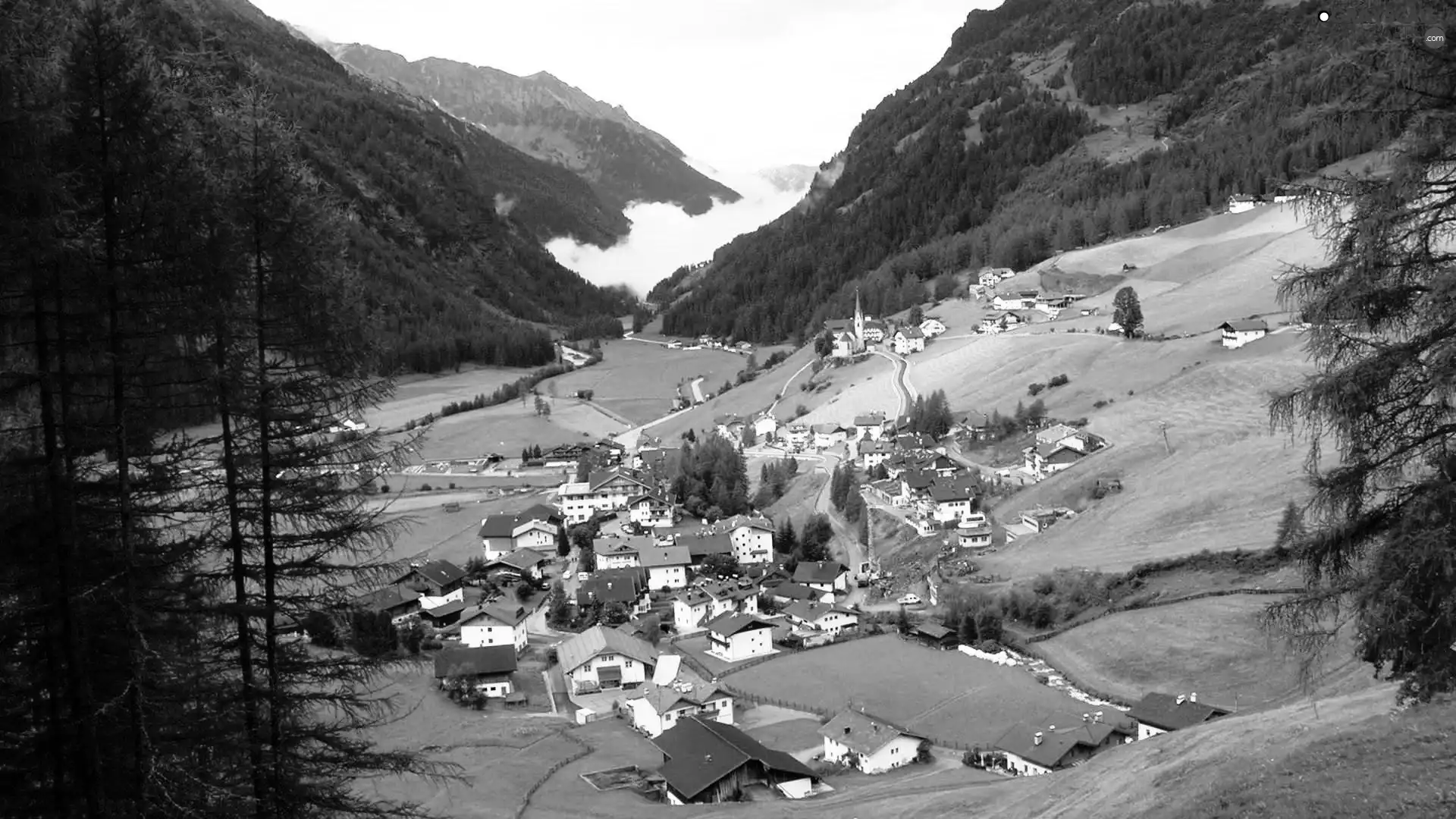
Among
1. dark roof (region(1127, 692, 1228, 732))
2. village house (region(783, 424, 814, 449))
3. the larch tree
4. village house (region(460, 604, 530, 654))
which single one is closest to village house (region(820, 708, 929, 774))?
dark roof (region(1127, 692, 1228, 732))

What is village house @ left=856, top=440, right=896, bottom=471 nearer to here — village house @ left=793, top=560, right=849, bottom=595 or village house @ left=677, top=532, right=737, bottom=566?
village house @ left=677, top=532, right=737, bottom=566

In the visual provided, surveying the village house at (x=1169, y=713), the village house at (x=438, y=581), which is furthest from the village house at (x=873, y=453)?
the village house at (x=1169, y=713)

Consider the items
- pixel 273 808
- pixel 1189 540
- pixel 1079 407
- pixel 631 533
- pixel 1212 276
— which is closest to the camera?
pixel 273 808

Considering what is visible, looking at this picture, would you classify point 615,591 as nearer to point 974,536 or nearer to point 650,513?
point 650,513

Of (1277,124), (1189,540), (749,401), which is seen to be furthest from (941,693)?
(1277,124)

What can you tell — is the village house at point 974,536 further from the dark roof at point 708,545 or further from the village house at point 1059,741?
the village house at point 1059,741

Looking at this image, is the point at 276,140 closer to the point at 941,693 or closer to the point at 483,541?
the point at 941,693
